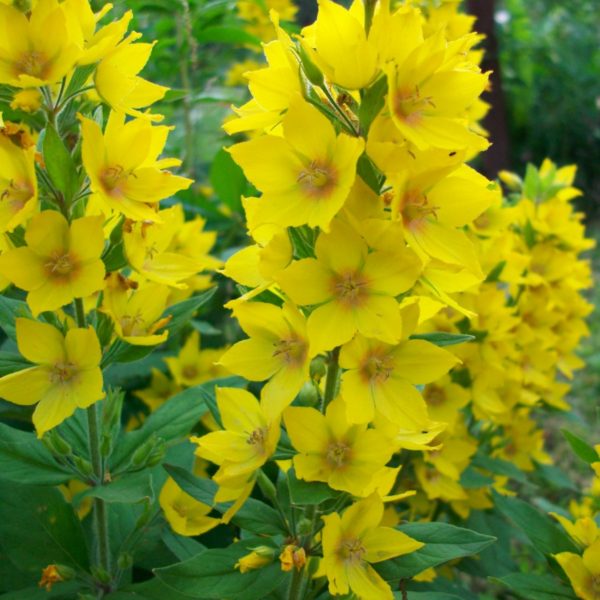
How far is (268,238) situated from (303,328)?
0.55ft

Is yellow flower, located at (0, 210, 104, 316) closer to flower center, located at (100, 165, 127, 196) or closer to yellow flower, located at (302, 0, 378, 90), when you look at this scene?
flower center, located at (100, 165, 127, 196)

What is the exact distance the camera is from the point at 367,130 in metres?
1.31

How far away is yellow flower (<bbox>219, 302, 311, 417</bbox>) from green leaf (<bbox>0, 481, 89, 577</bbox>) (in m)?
0.62

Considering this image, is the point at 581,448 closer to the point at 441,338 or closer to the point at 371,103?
the point at 441,338

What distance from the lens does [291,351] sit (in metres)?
1.42

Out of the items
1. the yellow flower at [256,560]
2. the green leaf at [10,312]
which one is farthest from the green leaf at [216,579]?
the green leaf at [10,312]

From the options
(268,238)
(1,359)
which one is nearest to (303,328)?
(268,238)

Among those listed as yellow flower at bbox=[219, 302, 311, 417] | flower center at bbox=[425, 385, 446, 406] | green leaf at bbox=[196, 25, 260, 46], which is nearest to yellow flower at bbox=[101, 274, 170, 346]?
yellow flower at bbox=[219, 302, 311, 417]

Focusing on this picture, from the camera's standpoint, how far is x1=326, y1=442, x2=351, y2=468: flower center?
1.40 meters

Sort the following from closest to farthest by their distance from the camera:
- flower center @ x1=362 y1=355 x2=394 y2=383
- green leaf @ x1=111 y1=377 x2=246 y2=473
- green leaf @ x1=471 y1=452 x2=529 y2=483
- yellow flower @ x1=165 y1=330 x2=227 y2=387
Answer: flower center @ x1=362 y1=355 x2=394 y2=383 → green leaf @ x1=111 y1=377 x2=246 y2=473 → yellow flower @ x1=165 y1=330 x2=227 y2=387 → green leaf @ x1=471 y1=452 x2=529 y2=483

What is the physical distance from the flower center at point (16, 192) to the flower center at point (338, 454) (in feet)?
2.18

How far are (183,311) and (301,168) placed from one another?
0.60 metres

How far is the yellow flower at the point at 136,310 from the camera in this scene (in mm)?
1579

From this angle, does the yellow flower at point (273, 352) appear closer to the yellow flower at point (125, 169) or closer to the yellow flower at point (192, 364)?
the yellow flower at point (125, 169)
